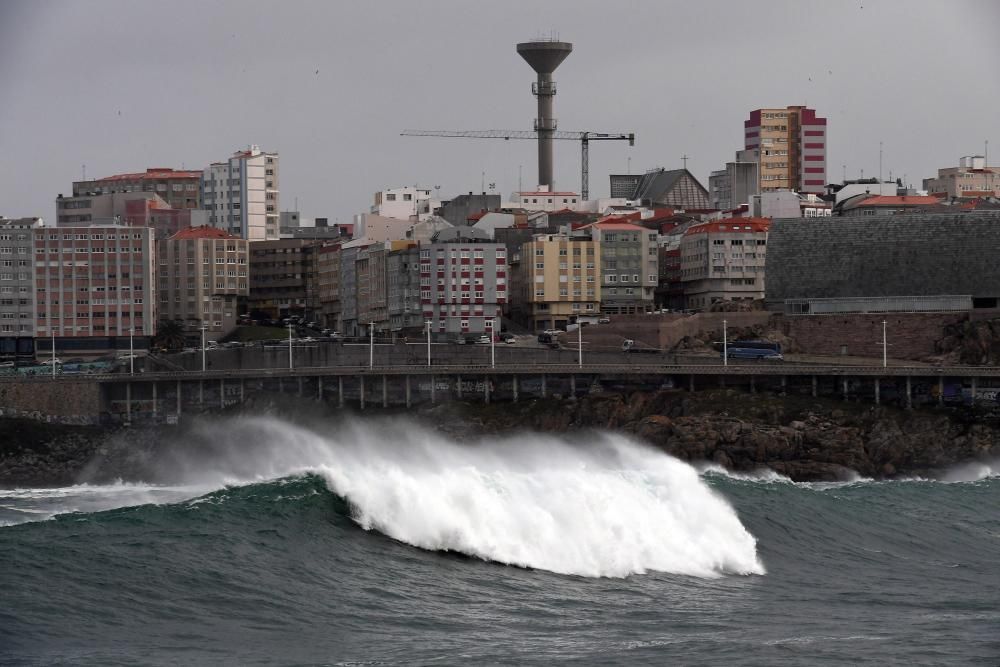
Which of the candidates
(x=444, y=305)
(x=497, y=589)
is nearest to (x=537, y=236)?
(x=444, y=305)

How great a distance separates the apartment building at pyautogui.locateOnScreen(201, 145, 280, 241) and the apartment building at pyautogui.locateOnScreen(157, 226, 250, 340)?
2798cm

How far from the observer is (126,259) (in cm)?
12694

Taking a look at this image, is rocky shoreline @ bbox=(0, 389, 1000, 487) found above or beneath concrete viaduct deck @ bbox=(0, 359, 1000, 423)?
beneath

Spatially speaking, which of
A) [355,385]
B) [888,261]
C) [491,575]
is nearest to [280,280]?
[355,385]

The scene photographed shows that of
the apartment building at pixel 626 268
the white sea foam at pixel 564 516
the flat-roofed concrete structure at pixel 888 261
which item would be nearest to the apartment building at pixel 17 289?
the apartment building at pixel 626 268

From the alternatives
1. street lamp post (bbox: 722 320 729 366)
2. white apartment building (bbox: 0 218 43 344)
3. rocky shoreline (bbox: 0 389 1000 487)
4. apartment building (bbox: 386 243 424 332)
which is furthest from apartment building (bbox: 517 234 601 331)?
rocky shoreline (bbox: 0 389 1000 487)

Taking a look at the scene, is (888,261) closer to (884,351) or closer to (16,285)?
(884,351)

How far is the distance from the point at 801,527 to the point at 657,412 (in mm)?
36555

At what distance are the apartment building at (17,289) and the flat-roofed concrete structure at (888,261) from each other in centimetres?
5054

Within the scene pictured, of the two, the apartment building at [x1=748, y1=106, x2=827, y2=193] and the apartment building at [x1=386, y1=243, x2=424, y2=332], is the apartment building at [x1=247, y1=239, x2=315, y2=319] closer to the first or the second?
the apartment building at [x1=386, y1=243, x2=424, y2=332]

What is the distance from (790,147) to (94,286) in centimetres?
9211

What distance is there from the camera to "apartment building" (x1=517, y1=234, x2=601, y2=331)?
12888 centimetres

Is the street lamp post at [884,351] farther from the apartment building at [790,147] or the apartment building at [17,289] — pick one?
the apartment building at [790,147]

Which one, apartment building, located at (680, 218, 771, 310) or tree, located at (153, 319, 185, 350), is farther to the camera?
apartment building, located at (680, 218, 771, 310)
